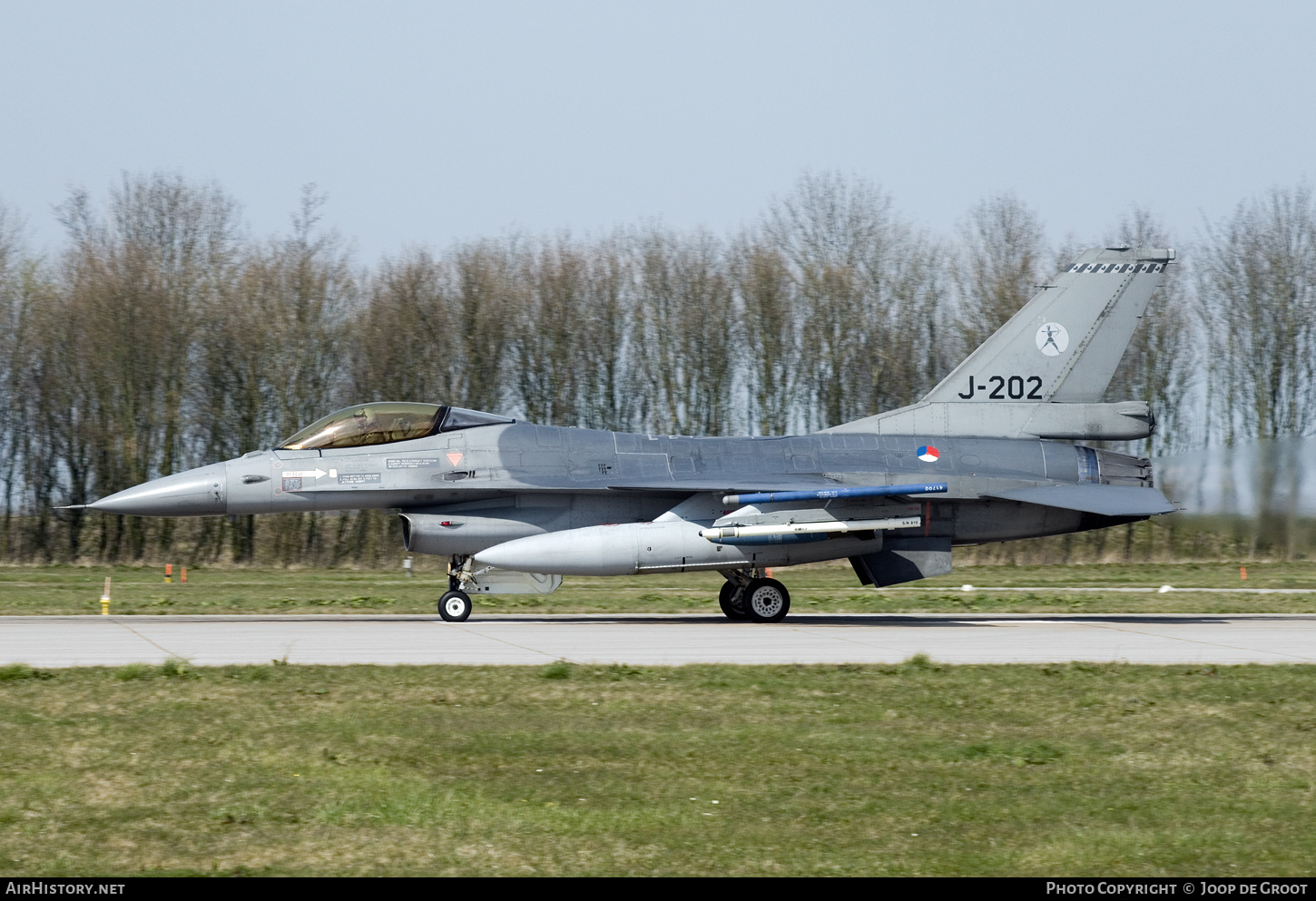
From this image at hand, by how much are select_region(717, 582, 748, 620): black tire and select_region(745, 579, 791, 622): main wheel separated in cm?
26

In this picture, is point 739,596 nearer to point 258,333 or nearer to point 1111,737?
point 1111,737

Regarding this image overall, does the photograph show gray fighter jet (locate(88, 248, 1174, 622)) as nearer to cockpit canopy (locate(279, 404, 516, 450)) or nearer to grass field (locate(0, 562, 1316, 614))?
cockpit canopy (locate(279, 404, 516, 450))

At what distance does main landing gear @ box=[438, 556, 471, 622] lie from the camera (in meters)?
18.1

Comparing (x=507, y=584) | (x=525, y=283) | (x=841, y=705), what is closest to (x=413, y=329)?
(x=525, y=283)

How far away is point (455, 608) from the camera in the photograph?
1809 cm

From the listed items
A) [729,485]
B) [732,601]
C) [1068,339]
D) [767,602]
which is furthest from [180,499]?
[1068,339]

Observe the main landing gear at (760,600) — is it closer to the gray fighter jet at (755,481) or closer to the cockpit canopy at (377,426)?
the gray fighter jet at (755,481)

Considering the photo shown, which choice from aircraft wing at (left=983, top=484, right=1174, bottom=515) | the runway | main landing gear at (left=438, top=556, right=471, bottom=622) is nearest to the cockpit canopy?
main landing gear at (left=438, top=556, right=471, bottom=622)

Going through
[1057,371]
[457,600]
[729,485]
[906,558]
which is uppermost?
[1057,371]

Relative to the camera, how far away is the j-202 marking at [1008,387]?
19859 millimetres

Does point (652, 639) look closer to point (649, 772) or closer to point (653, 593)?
point (649, 772)

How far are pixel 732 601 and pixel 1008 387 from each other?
5.13 metres

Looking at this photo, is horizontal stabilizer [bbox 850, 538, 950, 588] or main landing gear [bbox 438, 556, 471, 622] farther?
horizontal stabilizer [bbox 850, 538, 950, 588]

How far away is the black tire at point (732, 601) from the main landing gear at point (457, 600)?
3.70 meters
